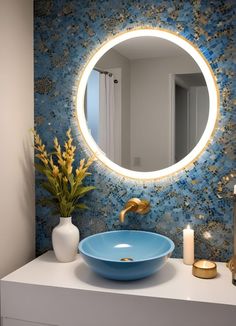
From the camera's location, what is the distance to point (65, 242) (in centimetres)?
166

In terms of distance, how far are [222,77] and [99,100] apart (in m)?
0.60

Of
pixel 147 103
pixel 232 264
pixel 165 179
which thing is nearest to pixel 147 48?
pixel 147 103

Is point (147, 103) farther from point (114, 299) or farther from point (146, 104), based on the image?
point (114, 299)

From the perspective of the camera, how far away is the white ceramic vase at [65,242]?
5.47ft

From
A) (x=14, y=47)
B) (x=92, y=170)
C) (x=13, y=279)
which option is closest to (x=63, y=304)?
(x=13, y=279)

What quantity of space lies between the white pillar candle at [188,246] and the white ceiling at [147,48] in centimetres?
82

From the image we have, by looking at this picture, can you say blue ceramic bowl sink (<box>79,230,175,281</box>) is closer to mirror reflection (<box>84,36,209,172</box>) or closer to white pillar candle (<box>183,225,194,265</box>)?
white pillar candle (<box>183,225,194,265</box>)

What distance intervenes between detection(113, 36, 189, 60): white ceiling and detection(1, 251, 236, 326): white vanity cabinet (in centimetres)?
99

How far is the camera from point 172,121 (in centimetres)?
170

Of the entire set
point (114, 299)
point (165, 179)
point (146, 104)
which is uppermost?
point (146, 104)

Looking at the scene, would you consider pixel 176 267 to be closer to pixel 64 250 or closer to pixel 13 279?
pixel 64 250

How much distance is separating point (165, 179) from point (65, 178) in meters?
0.47

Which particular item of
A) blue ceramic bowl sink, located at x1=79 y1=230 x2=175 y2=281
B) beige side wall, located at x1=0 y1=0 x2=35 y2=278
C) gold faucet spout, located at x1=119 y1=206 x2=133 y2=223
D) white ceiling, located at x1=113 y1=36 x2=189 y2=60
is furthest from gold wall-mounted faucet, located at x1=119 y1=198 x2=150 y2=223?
white ceiling, located at x1=113 y1=36 x2=189 y2=60

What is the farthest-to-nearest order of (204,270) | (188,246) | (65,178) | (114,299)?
(65,178), (188,246), (204,270), (114,299)
